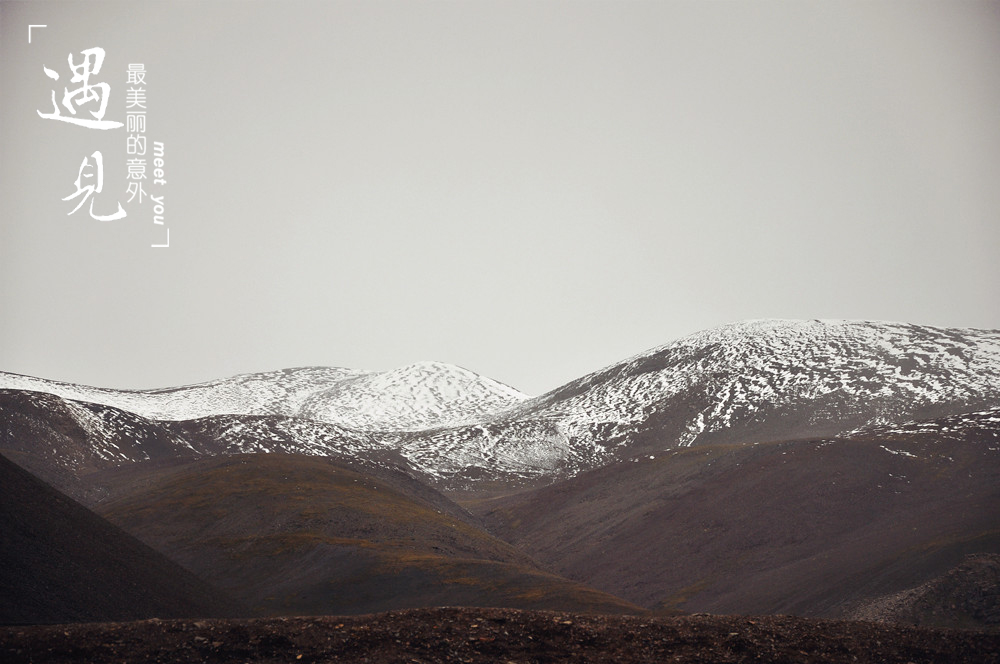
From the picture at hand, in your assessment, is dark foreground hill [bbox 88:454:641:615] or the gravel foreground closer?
the gravel foreground

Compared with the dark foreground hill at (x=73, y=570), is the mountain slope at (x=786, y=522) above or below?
below

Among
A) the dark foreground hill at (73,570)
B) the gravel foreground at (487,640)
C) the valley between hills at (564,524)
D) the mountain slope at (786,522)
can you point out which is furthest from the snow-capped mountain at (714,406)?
the gravel foreground at (487,640)

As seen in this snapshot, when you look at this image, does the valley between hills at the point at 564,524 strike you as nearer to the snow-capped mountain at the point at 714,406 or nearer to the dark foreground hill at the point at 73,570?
the dark foreground hill at the point at 73,570

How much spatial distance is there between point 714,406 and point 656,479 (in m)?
58.3

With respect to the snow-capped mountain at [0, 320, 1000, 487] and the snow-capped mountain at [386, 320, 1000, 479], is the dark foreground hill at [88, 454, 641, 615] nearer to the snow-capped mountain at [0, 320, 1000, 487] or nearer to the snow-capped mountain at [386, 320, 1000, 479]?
the snow-capped mountain at [0, 320, 1000, 487]

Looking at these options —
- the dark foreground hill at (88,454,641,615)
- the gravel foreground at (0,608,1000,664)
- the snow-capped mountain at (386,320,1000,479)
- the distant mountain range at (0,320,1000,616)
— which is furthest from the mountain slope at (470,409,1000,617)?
the snow-capped mountain at (386,320,1000,479)

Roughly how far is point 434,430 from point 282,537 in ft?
422

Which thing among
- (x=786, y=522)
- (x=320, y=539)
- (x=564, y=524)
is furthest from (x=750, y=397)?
(x=320, y=539)

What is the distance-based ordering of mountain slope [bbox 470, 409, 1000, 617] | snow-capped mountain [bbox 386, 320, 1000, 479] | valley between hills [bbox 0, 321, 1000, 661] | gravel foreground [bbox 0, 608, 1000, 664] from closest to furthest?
gravel foreground [bbox 0, 608, 1000, 664]
valley between hills [bbox 0, 321, 1000, 661]
mountain slope [bbox 470, 409, 1000, 617]
snow-capped mountain [bbox 386, 320, 1000, 479]

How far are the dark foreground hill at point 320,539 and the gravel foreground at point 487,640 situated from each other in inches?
619

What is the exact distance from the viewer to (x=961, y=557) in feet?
149

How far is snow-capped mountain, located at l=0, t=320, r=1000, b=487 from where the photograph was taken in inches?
5522

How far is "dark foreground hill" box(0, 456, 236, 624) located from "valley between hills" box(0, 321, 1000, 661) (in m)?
0.15

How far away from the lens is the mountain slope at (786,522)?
53.8 m
